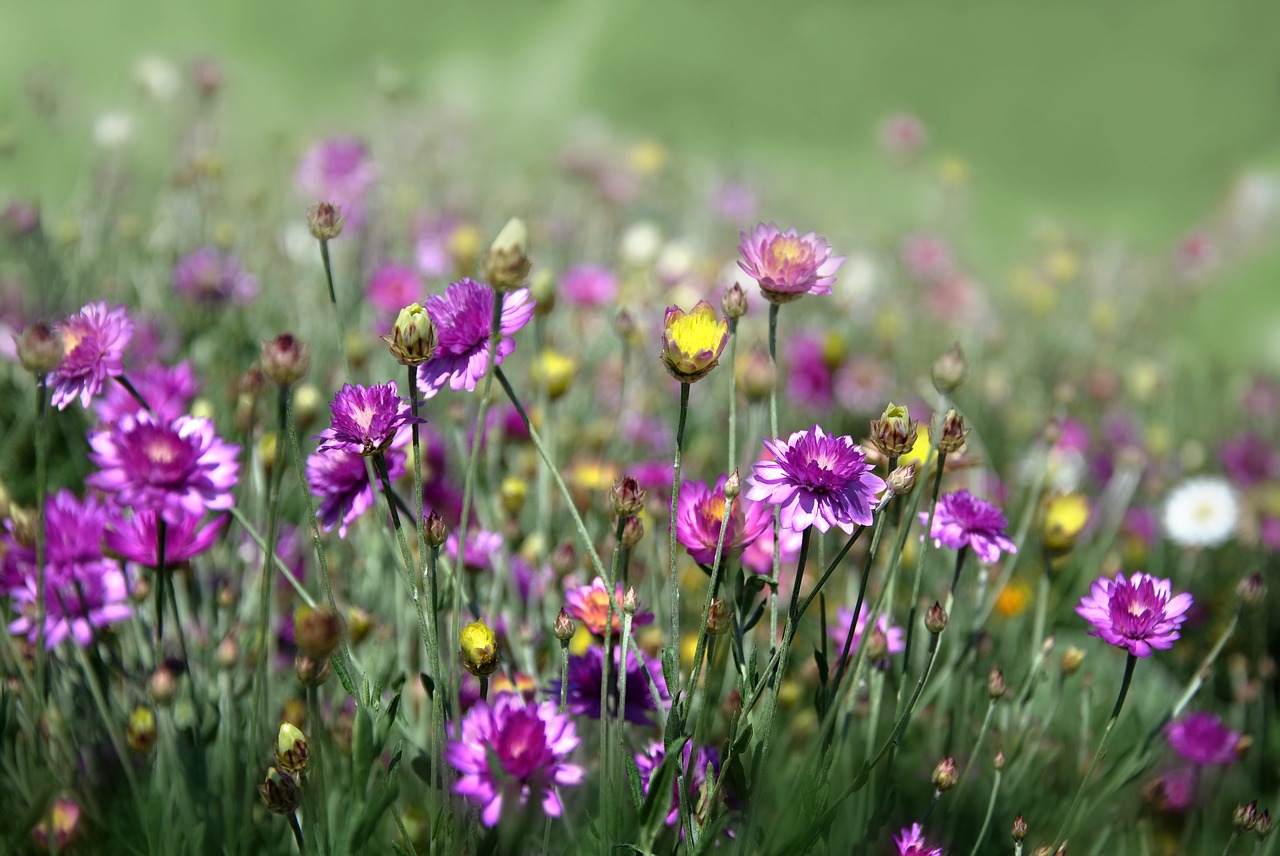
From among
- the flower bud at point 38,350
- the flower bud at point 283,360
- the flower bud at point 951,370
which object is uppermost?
the flower bud at point 951,370

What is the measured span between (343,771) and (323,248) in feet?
1.50

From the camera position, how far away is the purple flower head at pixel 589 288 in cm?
203

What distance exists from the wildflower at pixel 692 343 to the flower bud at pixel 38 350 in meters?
0.45

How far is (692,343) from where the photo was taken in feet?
2.46

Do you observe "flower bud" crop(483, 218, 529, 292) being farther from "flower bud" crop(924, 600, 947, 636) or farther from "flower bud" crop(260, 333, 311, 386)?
"flower bud" crop(924, 600, 947, 636)

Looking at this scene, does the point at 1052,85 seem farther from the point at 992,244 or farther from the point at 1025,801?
the point at 1025,801

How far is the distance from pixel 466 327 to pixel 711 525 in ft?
0.87

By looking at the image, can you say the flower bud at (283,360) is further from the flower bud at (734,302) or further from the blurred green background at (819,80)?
the blurred green background at (819,80)

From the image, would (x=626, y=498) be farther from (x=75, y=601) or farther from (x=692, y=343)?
(x=75, y=601)

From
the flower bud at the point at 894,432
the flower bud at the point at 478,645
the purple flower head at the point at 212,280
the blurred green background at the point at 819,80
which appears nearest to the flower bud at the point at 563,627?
the flower bud at the point at 478,645

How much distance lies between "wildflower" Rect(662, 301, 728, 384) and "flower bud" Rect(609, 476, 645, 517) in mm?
94

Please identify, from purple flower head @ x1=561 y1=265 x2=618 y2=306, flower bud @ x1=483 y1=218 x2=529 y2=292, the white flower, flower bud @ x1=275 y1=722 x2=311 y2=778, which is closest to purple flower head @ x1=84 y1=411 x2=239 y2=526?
flower bud @ x1=275 y1=722 x2=311 y2=778

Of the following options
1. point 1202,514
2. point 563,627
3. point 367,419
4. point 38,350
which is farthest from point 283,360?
point 1202,514

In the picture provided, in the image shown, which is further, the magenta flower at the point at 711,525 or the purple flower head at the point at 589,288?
the purple flower head at the point at 589,288
